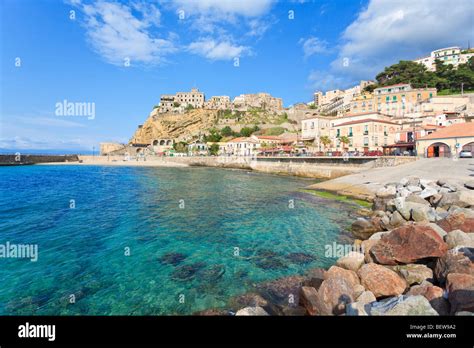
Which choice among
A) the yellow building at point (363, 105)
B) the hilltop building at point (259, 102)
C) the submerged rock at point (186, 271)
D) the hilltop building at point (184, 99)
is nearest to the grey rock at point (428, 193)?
the submerged rock at point (186, 271)

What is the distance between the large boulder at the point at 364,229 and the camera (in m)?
11.8

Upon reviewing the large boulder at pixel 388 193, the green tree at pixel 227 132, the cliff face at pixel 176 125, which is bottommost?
the large boulder at pixel 388 193

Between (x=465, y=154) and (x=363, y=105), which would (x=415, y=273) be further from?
(x=363, y=105)

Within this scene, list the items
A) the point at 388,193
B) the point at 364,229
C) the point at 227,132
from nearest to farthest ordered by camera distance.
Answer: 1. the point at 364,229
2. the point at 388,193
3. the point at 227,132

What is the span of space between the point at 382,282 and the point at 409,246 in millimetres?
2229

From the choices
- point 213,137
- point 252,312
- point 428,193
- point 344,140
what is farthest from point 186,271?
point 213,137

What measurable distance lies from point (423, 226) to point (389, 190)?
36.7ft

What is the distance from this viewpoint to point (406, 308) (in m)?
4.34

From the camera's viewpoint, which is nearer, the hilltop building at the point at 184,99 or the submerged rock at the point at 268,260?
the submerged rock at the point at 268,260

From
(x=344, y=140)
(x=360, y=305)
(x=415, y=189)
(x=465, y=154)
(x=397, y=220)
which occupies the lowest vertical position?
(x=360, y=305)

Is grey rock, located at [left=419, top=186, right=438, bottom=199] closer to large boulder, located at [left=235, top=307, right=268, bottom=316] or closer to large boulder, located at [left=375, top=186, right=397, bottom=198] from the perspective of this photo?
large boulder, located at [left=375, top=186, right=397, bottom=198]

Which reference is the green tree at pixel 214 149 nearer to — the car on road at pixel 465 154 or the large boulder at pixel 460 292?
the car on road at pixel 465 154

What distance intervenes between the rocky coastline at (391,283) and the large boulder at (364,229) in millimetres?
2255
